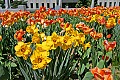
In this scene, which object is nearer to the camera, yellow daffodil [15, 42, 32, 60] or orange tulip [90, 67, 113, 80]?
orange tulip [90, 67, 113, 80]

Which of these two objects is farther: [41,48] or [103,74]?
[41,48]

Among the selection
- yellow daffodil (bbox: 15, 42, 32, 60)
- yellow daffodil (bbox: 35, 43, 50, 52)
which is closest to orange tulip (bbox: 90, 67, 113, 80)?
yellow daffodil (bbox: 35, 43, 50, 52)

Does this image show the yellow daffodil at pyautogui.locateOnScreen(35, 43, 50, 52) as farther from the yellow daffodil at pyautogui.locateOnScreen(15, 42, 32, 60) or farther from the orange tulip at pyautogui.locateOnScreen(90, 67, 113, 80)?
the orange tulip at pyautogui.locateOnScreen(90, 67, 113, 80)

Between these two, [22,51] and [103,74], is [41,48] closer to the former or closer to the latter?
[22,51]

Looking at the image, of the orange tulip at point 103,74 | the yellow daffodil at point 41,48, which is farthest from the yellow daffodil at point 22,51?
the orange tulip at point 103,74

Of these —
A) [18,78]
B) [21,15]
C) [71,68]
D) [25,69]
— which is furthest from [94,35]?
[21,15]

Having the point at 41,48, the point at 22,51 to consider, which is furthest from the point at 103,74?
the point at 22,51

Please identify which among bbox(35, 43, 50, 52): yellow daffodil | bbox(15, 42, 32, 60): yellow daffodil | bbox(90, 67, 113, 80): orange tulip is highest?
bbox(35, 43, 50, 52): yellow daffodil

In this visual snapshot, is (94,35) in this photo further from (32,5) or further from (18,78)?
(32,5)

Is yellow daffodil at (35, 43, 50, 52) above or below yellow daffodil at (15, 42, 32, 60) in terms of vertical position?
above

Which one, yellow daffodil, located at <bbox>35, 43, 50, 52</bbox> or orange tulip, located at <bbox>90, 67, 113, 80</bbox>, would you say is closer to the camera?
orange tulip, located at <bbox>90, 67, 113, 80</bbox>

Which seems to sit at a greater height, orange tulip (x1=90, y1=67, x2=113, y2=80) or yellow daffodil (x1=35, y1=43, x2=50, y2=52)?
yellow daffodil (x1=35, y1=43, x2=50, y2=52)

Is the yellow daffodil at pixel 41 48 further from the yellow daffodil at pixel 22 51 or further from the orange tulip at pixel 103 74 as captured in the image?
the orange tulip at pixel 103 74

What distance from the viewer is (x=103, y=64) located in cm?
219
